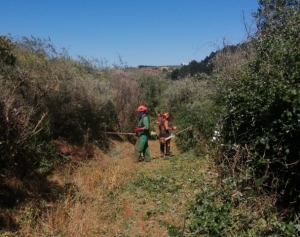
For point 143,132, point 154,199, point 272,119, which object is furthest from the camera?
point 143,132

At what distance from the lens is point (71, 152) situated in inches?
424

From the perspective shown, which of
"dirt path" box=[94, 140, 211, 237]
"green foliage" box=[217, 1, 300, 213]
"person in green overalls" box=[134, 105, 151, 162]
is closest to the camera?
"green foliage" box=[217, 1, 300, 213]

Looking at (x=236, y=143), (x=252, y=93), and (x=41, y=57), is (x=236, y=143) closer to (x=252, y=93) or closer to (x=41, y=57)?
(x=252, y=93)

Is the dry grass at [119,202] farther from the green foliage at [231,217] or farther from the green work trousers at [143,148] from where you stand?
the green work trousers at [143,148]

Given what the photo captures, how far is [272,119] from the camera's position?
17.9 ft

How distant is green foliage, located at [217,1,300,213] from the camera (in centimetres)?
511

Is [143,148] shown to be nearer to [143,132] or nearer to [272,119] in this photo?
[143,132]

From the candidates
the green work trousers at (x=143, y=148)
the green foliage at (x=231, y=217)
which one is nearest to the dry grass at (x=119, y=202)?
the green foliage at (x=231, y=217)

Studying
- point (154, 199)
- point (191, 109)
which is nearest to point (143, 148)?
point (154, 199)

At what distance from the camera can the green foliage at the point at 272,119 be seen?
5.11m

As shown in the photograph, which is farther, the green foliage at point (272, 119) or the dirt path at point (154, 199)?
the dirt path at point (154, 199)

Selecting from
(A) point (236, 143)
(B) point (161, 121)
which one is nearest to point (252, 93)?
(A) point (236, 143)

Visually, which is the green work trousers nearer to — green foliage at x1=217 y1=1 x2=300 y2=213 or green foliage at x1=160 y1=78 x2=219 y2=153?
green foliage at x1=160 y1=78 x2=219 y2=153

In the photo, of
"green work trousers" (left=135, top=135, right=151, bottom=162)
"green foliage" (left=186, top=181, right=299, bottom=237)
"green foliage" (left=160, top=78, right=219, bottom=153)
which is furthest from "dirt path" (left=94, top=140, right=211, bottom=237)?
"green foliage" (left=160, top=78, right=219, bottom=153)
